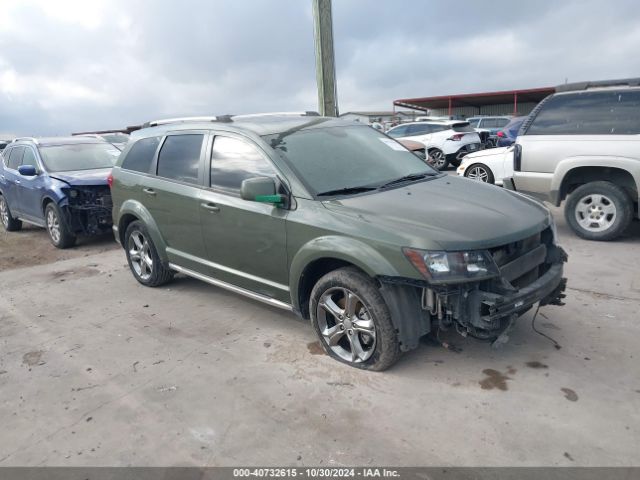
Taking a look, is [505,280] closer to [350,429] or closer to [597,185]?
[350,429]

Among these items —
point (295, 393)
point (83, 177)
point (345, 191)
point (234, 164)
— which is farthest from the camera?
point (83, 177)

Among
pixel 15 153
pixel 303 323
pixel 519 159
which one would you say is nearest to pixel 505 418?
pixel 303 323

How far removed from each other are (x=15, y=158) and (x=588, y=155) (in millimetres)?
9190

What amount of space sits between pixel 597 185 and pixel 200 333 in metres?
5.13

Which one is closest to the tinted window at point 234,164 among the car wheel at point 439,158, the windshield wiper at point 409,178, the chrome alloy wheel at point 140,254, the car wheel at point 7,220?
the windshield wiper at point 409,178

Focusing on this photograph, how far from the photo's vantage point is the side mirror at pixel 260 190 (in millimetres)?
3609

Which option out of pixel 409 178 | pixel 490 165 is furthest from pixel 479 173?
pixel 409 178

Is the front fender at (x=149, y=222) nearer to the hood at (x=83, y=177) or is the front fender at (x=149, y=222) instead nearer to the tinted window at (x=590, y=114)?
the hood at (x=83, y=177)

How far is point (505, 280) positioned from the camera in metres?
3.22

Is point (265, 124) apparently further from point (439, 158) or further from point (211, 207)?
point (439, 158)

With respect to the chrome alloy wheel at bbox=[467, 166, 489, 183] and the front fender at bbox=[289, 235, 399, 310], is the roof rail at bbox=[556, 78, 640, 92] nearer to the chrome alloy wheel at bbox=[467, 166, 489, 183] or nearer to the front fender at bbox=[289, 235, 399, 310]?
the chrome alloy wheel at bbox=[467, 166, 489, 183]

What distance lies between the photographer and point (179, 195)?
4715mm

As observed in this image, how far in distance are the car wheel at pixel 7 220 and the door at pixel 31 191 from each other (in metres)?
0.88

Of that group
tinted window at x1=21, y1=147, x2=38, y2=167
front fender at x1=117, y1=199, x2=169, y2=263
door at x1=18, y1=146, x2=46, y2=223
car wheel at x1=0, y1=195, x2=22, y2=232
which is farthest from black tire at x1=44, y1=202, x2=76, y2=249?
front fender at x1=117, y1=199, x2=169, y2=263
